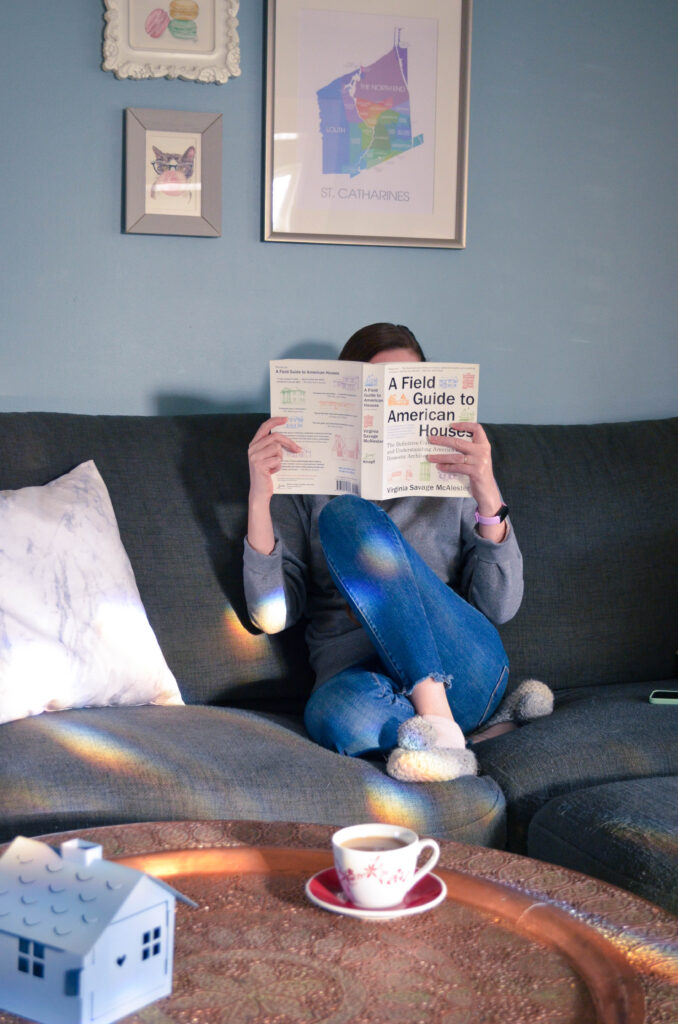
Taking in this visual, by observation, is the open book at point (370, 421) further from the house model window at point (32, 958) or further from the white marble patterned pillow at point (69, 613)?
the house model window at point (32, 958)

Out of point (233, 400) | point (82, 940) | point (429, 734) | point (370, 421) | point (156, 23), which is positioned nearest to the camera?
point (82, 940)

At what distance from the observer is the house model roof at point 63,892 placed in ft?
2.39

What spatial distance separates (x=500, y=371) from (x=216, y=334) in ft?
2.20

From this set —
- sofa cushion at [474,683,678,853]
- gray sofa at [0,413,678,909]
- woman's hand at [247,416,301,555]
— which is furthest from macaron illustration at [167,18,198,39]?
sofa cushion at [474,683,678,853]

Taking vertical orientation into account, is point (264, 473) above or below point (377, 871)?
above

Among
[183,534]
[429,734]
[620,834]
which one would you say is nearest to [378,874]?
[620,834]

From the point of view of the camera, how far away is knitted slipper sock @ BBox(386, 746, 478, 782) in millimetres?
1480

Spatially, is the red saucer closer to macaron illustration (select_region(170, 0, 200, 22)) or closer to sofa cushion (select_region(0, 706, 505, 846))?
sofa cushion (select_region(0, 706, 505, 846))

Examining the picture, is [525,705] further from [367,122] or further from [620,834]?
[367,122]

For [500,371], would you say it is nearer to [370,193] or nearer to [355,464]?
[370,193]

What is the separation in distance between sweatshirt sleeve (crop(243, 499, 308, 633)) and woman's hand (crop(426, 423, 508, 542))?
0.32 meters

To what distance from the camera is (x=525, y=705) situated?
6.02 feet

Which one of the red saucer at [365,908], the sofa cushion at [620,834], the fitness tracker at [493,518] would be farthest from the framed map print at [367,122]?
the red saucer at [365,908]

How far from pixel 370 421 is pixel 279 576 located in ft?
1.05
